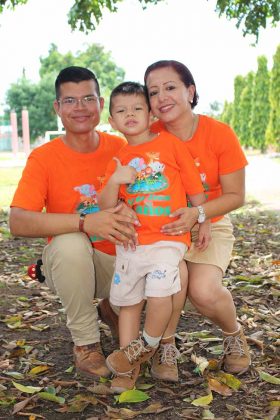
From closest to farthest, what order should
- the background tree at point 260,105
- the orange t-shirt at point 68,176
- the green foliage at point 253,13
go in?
1. the orange t-shirt at point 68,176
2. the green foliage at point 253,13
3. the background tree at point 260,105

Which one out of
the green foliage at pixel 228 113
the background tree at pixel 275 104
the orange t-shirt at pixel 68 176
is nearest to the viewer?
the orange t-shirt at pixel 68 176

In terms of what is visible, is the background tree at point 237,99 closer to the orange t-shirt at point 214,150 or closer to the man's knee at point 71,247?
the orange t-shirt at point 214,150

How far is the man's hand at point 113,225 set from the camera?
2.77m

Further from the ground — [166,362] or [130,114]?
[130,114]

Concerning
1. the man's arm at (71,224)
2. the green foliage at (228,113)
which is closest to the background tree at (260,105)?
the green foliage at (228,113)

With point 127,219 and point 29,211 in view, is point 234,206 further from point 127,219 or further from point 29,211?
point 29,211

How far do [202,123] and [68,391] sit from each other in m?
1.51

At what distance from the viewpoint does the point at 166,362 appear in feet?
9.69

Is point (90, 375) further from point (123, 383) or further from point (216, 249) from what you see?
point (216, 249)

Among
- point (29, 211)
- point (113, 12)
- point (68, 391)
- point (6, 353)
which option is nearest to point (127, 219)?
point (29, 211)

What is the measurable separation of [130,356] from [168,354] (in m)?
0.27

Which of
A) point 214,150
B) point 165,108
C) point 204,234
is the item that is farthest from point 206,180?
point 165,108

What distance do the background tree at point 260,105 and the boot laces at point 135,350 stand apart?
24.9 meters

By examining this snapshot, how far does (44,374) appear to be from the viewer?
121 inches
